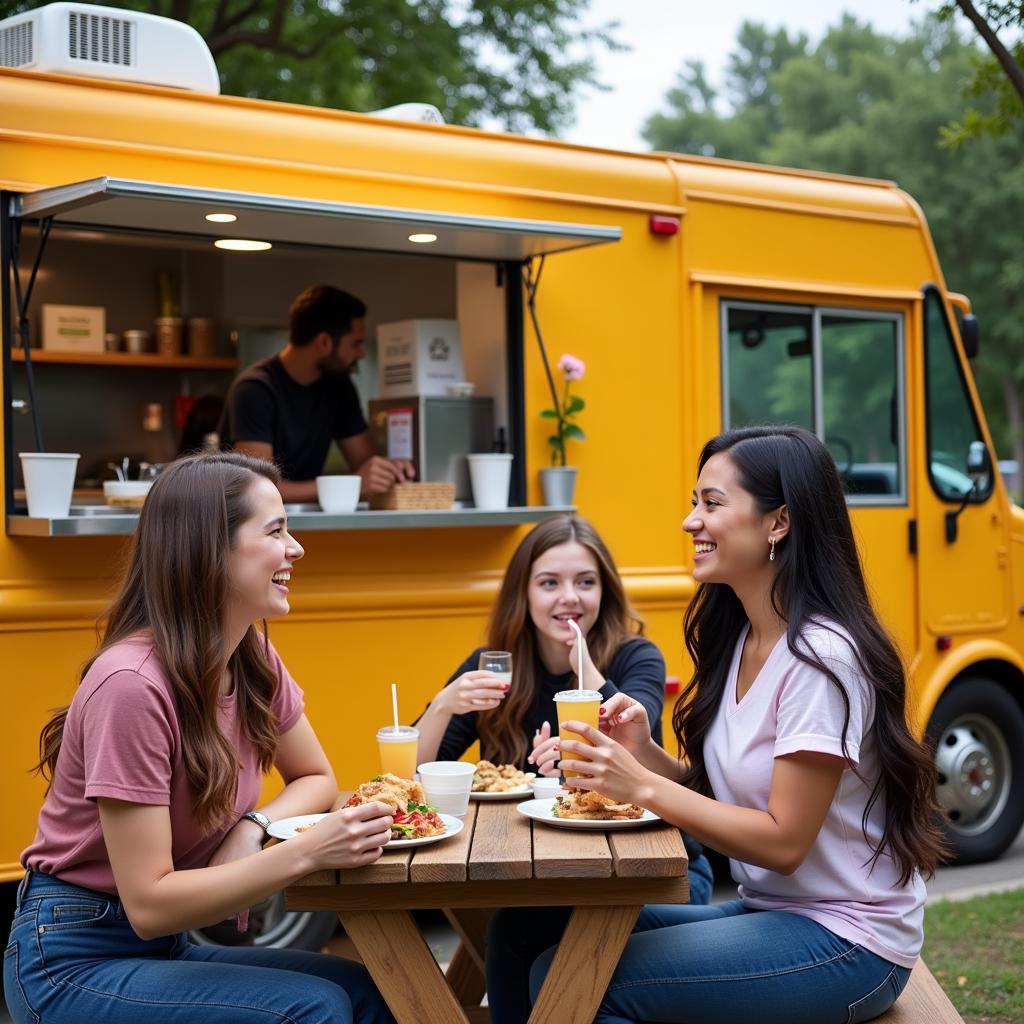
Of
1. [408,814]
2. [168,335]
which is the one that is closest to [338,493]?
[408,814]

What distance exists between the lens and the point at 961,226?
25.2 meters

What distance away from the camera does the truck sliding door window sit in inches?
231

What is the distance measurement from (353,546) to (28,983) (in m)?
2.41

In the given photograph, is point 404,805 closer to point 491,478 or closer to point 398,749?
point 398,749

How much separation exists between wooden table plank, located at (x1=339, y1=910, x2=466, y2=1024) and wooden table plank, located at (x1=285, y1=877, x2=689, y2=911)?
50 millimetres

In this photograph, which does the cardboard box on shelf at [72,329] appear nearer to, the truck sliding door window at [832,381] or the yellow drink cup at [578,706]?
the truck sliding door window at [832,381]

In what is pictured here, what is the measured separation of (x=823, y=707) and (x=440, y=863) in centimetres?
79

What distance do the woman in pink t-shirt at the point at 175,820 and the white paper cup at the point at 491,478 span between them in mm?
2167

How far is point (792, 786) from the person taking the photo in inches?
107

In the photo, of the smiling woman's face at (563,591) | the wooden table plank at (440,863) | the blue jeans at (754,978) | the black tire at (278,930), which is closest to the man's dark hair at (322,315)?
the smiling woman's face at (563,591)

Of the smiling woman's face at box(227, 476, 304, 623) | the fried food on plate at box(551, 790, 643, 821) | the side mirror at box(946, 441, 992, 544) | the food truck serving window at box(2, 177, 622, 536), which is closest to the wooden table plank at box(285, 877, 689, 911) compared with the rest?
the fried food on plate at box(551, 790, 643, 821)

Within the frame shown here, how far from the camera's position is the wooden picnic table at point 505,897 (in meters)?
2.67

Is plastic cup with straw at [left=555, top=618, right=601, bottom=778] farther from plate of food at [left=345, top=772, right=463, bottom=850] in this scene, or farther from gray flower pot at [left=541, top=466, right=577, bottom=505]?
gray flower pot at [left=541, top=466, right=577, bottom=505]

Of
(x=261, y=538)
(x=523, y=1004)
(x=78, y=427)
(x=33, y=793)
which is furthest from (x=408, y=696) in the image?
(x=78, y=427)
